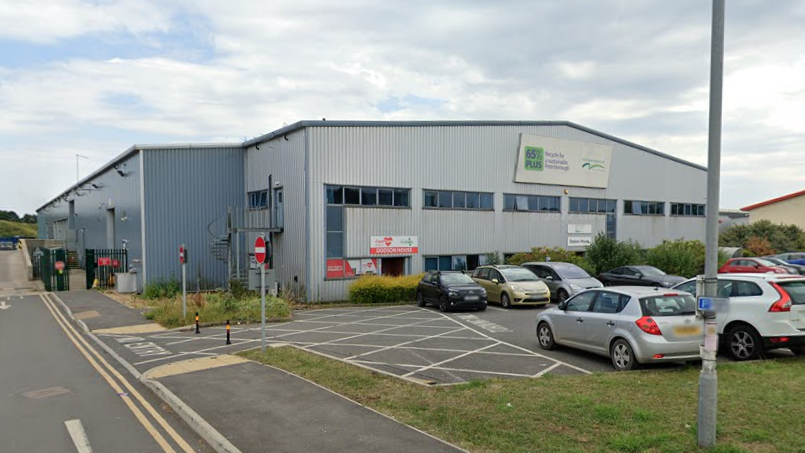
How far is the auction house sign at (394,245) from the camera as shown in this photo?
25.3 meters

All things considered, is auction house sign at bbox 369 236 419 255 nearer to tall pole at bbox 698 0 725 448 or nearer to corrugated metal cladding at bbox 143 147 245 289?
corrugated metal cladding at bbox 143 147 245 289

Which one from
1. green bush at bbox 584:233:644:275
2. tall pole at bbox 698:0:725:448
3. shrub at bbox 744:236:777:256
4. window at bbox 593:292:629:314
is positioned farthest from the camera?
shrub at bbox 744:236:777:256

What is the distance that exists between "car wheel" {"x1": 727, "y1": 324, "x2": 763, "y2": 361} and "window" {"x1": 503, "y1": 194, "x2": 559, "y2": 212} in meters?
20.4

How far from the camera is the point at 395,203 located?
2614 centimetres

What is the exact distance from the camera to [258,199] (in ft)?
95.3

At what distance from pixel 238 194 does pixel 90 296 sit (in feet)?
29.6

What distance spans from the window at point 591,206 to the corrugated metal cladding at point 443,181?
401mm

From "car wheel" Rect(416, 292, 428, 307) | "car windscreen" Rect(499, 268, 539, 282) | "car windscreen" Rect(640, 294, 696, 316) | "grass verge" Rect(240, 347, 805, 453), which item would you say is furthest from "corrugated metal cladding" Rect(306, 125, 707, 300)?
"car windscreen" Rect(640, 294, 696, 316)

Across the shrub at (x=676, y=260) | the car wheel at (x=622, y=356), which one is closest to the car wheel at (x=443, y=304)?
the car wheel at (x=622, y=356)

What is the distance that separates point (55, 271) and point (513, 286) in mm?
25799

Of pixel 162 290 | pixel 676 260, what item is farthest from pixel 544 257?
pixel 162 290

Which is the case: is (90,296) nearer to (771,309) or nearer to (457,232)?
(457,232)

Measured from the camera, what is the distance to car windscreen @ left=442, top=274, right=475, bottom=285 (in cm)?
1998

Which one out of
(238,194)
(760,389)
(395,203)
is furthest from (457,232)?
(760,389)
